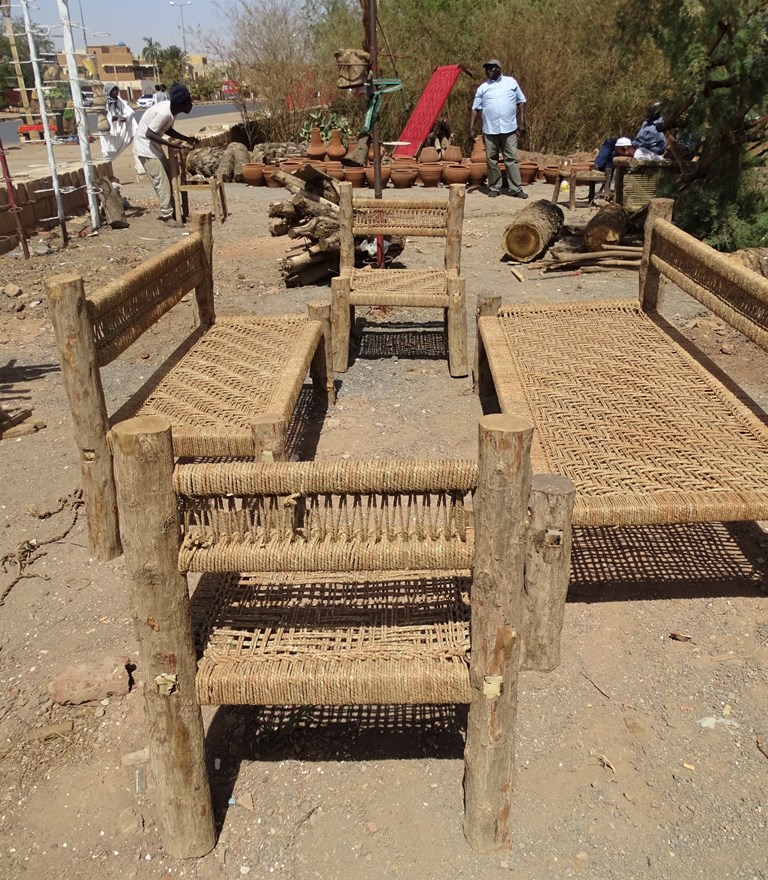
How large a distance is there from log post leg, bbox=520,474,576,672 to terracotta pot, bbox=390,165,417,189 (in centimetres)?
1105

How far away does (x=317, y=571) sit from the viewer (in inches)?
73.7

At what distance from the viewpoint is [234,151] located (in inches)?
563

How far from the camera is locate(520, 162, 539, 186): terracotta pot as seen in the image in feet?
42.3

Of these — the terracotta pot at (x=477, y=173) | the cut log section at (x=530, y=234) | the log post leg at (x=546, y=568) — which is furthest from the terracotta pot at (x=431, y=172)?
the log post leg at (x=546, y=568)

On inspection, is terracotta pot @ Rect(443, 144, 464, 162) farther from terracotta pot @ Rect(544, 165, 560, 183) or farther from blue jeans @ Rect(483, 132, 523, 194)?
blue jeans @ Rect(483, 132, 523, 194)

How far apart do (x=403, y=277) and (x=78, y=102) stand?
19.4 feet

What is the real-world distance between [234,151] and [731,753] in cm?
1425

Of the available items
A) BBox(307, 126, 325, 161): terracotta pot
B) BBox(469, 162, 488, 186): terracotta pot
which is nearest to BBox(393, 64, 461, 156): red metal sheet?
BBox(307, 126, 325, 161): terracotta pot

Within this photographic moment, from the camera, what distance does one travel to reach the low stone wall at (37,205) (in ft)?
28.1

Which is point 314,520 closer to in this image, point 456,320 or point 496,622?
point 496,622

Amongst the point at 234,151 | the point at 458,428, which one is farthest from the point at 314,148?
the point at 458,428

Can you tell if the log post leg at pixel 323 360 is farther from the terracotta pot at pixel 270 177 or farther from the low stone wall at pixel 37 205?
the terracotta pot at pixel 270 177

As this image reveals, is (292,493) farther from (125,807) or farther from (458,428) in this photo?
(458,428)

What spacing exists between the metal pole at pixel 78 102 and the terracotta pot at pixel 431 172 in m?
5.54
